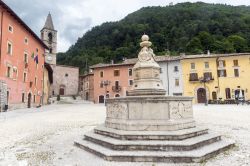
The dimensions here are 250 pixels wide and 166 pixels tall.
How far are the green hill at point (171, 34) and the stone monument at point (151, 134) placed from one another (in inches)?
2048

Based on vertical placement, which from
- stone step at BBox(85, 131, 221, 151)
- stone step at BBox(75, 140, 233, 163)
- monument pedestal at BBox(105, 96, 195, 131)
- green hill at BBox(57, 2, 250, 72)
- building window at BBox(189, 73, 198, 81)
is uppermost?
green hill at BBox(57, 2, 250, 72)

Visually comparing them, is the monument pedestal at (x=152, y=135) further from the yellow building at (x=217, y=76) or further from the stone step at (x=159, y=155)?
the yellow building at (x=217, y=76)

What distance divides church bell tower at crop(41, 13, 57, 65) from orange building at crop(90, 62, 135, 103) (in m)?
14.8

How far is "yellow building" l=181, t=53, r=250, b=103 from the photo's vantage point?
3475 cm

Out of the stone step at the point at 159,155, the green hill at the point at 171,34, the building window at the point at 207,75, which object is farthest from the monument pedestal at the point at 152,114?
the green hill at the point at 171,34

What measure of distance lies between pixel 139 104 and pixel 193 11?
265 ft

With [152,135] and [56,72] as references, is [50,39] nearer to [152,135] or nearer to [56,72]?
[56,72]

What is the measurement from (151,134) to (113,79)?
129 ft

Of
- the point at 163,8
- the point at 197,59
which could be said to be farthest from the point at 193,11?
the point at 197,59

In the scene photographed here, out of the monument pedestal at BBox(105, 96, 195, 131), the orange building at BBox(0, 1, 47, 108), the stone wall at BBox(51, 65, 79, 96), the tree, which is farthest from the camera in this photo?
the stone wall at BBox(51, 65, 79, 96)

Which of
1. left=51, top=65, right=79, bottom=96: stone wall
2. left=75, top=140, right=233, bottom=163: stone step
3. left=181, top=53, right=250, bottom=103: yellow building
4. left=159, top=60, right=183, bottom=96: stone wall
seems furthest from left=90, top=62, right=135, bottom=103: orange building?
left=75, top=140, right=233, bottom=163: stone step

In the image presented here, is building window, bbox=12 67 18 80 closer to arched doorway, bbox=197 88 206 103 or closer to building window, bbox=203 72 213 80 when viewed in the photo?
arched doorway, bbox=197 88 206 103

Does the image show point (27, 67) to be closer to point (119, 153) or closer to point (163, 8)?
point (119, 153)

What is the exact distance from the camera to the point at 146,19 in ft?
262
